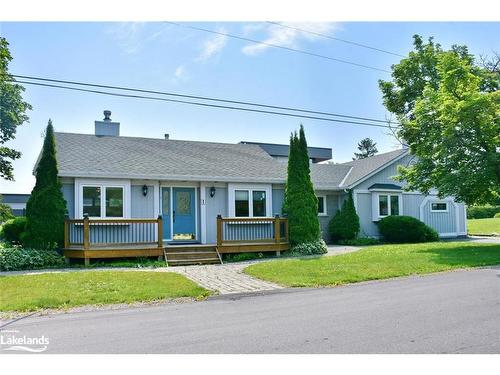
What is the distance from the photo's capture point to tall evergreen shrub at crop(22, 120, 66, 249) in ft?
43.5

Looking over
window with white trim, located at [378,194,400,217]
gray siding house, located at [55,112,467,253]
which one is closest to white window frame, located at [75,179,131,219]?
gray siding house, located at [55,112,467,253]

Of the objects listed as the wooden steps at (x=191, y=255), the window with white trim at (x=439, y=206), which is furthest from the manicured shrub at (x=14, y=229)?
the window with white trim at (x=439, y=206)

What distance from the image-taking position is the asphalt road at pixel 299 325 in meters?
4.97

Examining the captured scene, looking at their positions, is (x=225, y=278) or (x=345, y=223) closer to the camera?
(x=225, y=278)

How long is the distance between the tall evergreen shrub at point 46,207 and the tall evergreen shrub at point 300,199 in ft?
25.1

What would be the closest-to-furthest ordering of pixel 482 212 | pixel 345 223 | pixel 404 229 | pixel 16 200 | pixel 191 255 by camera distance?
1. pixel 191 255
2. pixel 345 223
3. pixel 404 229
4. pixel 482 212
5. pixel 16 200

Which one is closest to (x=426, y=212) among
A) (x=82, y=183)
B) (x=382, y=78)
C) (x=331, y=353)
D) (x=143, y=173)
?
(x=382, y=78)

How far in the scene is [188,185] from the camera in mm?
16516

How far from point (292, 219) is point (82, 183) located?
7.35 meters

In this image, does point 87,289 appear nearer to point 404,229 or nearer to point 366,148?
point 404,229

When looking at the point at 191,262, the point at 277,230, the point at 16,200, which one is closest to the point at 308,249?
the point at 277,230

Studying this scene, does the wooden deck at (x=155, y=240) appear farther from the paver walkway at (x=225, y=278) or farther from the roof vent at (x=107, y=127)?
the roof vent at (x=107, y=127)

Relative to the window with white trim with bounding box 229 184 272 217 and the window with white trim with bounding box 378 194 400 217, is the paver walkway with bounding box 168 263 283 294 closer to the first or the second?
the window with white trim with bounding box 229 184 272 217

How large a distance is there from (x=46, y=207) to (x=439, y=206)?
19123 mm
